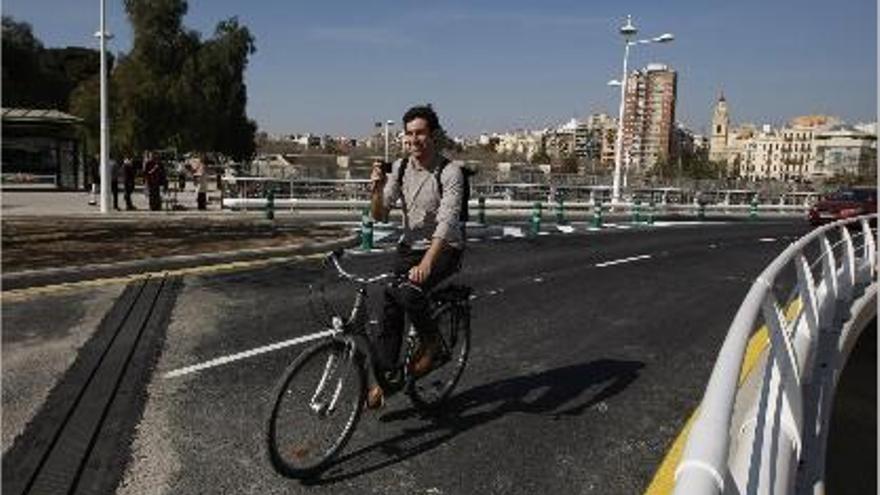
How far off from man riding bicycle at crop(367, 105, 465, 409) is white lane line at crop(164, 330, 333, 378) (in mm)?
1434

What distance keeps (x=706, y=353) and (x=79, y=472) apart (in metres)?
6.01

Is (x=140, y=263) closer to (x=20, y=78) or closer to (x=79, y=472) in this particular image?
(x=79, y=472)

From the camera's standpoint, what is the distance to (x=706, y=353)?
8.76 meters

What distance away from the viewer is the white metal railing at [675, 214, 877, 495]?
8.55ft

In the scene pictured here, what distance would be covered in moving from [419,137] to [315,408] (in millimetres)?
1840

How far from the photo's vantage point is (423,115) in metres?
5.77

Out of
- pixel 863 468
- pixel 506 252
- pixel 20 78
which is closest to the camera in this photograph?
pixel 863 468

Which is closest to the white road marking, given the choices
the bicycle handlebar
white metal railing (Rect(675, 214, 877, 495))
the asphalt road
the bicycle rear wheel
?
the asphalt road

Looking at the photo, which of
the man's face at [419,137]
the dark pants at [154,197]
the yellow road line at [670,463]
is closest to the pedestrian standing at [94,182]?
the dark pants at [154,197]

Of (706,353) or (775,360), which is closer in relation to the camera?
(775,360)

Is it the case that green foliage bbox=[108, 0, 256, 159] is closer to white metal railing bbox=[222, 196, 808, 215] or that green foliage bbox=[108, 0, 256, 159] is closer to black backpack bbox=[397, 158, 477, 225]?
white metal railing bbox=[222, 196, 808, 215]

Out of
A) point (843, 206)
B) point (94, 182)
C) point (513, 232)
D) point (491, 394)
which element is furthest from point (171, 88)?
point (491, 394)

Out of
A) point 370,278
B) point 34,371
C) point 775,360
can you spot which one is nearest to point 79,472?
point 370,278

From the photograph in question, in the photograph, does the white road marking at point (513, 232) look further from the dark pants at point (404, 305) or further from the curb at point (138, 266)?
the dark pants at point (404, 305)
